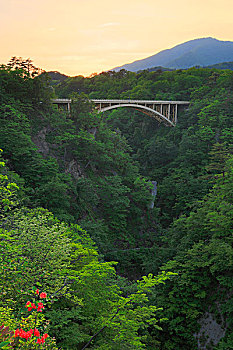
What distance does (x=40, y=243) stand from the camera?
9.23 meters

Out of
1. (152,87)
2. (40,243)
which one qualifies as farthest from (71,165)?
(152,87)

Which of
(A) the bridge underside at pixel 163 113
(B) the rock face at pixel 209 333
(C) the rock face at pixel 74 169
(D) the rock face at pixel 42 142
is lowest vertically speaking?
(B) the rock face at pixel 209 333

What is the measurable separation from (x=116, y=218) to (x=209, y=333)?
538 inches

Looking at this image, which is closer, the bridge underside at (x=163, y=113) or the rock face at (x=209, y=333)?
the rock face at (x=209, y=333)

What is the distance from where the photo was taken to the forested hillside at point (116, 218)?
344 inches

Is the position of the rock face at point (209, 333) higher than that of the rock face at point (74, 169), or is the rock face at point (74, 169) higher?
the rock face at point (74, 169)

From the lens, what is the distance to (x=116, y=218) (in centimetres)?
2736

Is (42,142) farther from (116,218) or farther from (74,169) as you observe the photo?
(116,218)

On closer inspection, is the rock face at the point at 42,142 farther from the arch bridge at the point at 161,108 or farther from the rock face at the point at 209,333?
the rock face at the point at 209,333

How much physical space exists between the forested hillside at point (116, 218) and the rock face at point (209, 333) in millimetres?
50

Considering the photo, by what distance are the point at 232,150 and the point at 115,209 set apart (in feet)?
42.5

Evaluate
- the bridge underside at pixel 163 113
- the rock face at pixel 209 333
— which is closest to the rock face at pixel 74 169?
the rock face at pixel 209 333

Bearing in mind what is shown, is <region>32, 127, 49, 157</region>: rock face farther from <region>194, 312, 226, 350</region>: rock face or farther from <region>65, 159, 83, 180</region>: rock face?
<region>194, 312, 226, 350</region>: rock face

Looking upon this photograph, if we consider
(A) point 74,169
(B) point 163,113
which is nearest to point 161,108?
(B) point 163,113
